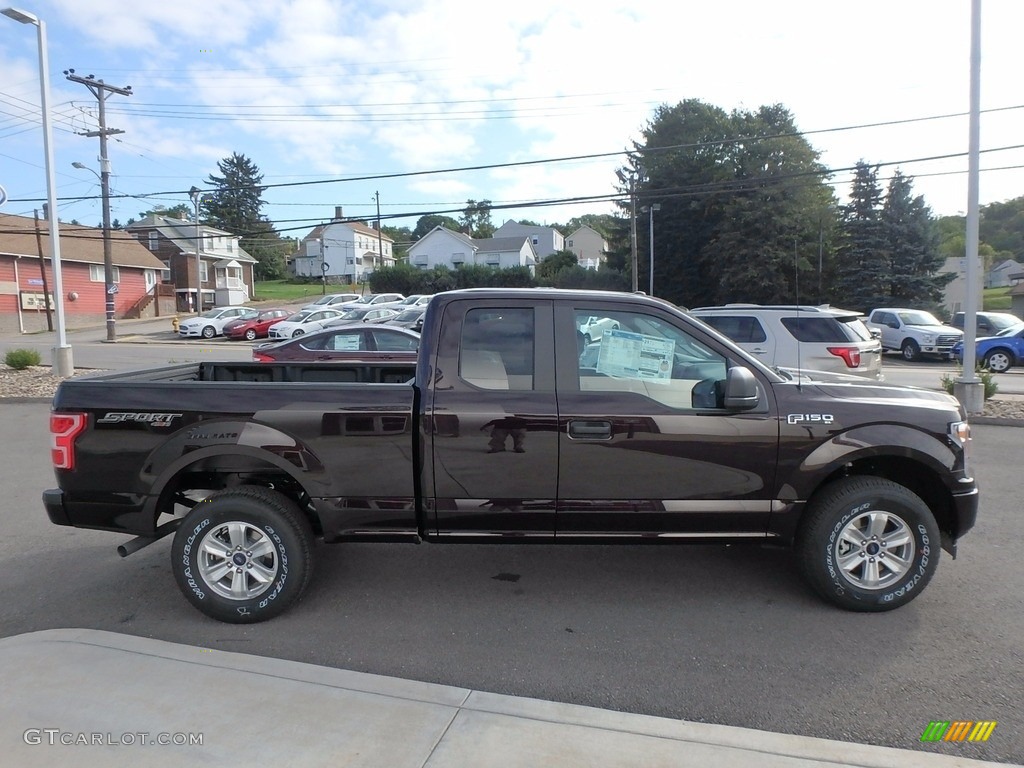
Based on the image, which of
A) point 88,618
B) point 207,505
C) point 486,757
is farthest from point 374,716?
point 88,618

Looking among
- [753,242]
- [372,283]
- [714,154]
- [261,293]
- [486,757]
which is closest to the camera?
[486,757]

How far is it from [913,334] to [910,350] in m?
0.58

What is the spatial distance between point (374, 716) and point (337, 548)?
254 cm

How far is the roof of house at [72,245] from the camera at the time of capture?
41.8 meters

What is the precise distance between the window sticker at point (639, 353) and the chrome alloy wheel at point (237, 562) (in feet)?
7.59

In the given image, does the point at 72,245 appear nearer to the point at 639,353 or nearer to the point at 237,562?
the point at 237,562

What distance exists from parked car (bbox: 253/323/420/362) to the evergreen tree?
1257 inches

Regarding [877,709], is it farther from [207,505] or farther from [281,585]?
[207,505]

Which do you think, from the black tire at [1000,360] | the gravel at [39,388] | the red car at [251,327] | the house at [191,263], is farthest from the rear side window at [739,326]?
the house at [191,263]

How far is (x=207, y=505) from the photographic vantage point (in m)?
4.13

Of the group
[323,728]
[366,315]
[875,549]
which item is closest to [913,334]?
[366,315]

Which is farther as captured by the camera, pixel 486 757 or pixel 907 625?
pixel 907 625

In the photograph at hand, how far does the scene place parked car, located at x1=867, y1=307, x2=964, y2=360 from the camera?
23.0 m

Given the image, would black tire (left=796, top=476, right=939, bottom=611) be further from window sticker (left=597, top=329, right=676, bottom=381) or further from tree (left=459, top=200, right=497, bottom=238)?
tree (left=459, top=200, right=497, bottom=238)
